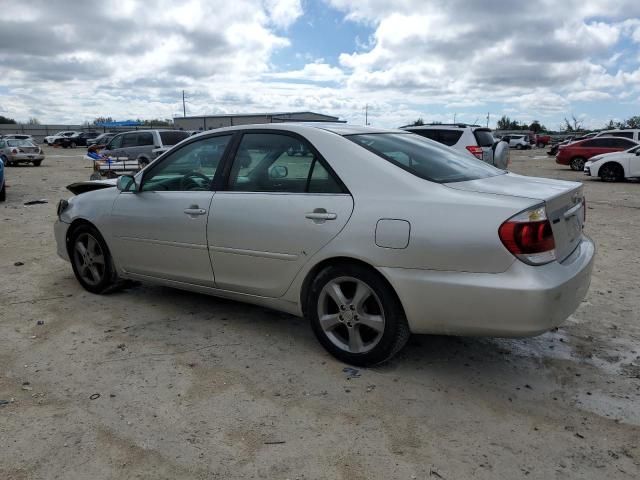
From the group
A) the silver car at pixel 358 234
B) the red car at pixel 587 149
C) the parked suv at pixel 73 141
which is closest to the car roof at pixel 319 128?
the silver car at pixel 358 234

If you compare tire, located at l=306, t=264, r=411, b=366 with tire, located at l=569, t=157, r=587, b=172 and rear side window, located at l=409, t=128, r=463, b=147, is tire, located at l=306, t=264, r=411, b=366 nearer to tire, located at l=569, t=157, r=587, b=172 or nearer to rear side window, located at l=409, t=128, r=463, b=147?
rear side window, located at l=409, t=128, r=463, b=147

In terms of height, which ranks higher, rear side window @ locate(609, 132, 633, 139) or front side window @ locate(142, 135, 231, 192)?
rear side window @ locate(609, 132, 633, 139)

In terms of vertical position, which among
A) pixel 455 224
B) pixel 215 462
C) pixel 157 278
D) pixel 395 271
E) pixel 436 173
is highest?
→ pixel 436 173

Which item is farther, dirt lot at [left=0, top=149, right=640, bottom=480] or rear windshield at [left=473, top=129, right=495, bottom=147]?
rear windshield at [left=473, top=129, right=495, bottom=147]

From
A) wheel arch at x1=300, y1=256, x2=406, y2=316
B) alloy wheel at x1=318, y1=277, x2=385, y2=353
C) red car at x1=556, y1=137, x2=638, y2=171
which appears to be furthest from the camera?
red car at x1=556, y1=137, x2=638, y2=171

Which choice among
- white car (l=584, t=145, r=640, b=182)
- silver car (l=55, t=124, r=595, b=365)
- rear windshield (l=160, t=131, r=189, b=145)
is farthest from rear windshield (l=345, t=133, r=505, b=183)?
rear windshield (l=160, t=131, r=189, b=145)

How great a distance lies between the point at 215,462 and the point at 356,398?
3.07ft

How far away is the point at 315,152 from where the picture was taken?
12.2 ft

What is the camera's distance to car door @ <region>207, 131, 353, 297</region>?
3.54m

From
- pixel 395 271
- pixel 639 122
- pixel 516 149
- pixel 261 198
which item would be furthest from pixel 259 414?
pixel 639 122

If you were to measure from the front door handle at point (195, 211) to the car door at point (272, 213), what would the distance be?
0.32 feet

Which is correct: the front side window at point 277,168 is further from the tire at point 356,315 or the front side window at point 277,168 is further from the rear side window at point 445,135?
the rear side window at point 445,135

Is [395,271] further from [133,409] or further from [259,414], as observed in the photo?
[133,409]

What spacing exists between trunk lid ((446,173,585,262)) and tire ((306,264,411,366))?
79 cm
